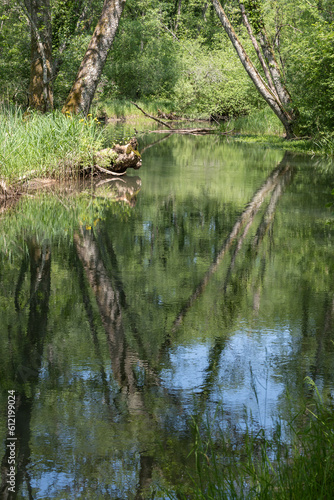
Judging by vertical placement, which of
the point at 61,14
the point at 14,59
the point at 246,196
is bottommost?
the point at 246,196

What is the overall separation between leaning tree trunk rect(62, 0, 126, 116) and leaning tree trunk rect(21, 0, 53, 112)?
1.42 m

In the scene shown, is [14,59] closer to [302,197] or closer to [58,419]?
[302,197]

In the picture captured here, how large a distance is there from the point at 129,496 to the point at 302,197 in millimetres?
9968

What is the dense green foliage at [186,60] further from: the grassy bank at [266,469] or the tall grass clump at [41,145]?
the grassy bank at [266,469]

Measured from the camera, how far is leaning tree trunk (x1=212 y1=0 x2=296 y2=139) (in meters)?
21.9

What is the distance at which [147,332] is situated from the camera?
510 centimetres

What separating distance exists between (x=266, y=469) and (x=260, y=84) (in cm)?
2164

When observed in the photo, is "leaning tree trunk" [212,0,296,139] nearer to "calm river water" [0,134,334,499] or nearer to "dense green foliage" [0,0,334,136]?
"dense green foliage" [0,0,334,136]

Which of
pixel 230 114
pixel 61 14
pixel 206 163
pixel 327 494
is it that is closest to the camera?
pixel 327 494

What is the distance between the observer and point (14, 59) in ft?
75.8

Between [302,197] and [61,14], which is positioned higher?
[61,14]

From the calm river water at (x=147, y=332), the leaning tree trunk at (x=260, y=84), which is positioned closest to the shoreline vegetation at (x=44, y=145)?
the calm river water at (x=147, y=332)

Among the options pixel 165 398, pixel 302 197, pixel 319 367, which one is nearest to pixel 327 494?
pixel 165 398

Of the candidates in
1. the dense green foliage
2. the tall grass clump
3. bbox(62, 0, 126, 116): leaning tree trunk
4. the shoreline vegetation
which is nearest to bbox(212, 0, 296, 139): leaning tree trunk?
the dense green foliage
